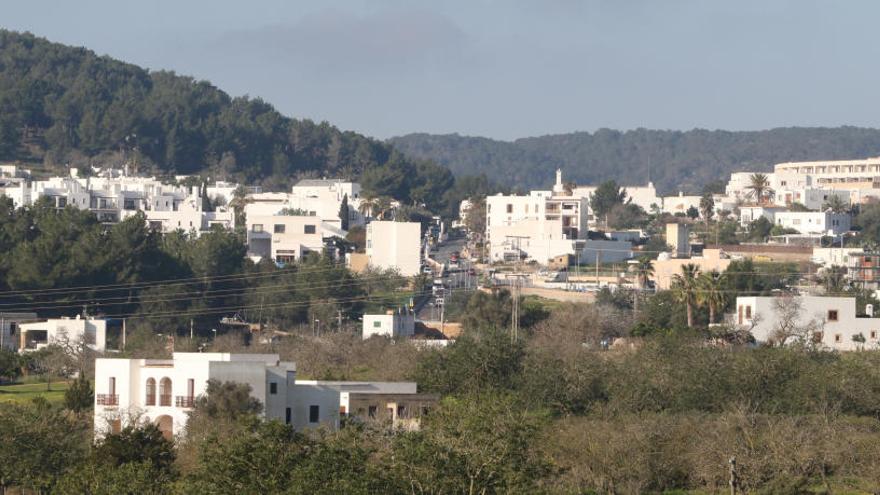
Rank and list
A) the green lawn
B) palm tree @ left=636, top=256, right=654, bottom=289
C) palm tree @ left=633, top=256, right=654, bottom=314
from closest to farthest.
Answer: the green lawn, palm tree @ left=633, top=256, right=654, bottom=314, palm tree @ left=636, top=256, right=654, bottom=289

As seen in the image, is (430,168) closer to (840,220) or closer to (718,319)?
(840,220)

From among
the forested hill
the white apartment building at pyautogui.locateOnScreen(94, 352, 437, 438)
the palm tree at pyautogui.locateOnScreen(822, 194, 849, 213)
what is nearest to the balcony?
the white apartment building at pyautogui.locateOnScreen(94, 352, 437, 438)

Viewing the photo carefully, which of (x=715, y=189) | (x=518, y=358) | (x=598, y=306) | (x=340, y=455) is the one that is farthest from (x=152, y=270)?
(x=715, y=189)

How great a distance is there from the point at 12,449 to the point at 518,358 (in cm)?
1571

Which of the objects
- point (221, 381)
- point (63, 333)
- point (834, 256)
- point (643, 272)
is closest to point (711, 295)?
point (643, 272)

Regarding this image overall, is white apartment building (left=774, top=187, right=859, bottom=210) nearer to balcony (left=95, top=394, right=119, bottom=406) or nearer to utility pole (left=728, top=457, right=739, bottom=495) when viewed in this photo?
balcony (left=95, top=394, right=119, bottom=406)

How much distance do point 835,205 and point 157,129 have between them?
47460 mm

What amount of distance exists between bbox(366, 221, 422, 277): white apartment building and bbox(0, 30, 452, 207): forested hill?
26.4m

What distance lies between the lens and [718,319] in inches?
2603

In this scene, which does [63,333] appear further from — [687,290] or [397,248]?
[397,248]

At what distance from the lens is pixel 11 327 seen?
2660 inches

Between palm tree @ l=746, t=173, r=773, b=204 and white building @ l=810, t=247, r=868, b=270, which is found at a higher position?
palm tree @ l=746, t=173, r=773, b=204

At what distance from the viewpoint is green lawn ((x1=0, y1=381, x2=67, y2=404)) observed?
165ft

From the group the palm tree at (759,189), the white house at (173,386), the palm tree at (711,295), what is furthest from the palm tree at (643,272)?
the white house at (173,386)
